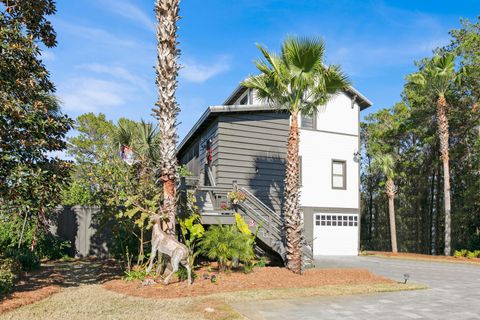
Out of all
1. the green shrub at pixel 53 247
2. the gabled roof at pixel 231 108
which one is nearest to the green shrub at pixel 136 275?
the green shrub at pixel 53 247

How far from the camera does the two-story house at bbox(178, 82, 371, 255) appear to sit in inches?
629

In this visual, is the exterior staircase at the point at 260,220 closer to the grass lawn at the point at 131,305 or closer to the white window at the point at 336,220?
the grass lawn at the point at 131,305

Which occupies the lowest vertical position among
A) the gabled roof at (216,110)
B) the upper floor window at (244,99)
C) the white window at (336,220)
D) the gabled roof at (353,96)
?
the white window at (336,220)

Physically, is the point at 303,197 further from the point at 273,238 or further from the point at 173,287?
the point at 173,287

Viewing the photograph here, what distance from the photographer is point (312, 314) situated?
7.81 metres

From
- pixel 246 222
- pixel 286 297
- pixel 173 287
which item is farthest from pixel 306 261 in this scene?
pixel 173 287

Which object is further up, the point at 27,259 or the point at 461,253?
the point at 27,259

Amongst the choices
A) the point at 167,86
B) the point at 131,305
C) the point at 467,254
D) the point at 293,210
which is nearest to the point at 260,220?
the point at 293,210

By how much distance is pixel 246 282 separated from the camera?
10.9m

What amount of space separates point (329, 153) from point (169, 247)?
48.2ft

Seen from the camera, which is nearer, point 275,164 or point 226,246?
point 226,246

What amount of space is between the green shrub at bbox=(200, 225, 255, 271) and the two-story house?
1428 millimetres

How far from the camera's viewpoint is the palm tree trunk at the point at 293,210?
12609mm

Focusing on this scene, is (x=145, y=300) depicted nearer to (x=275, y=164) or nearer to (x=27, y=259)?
(x=27, y=259)
